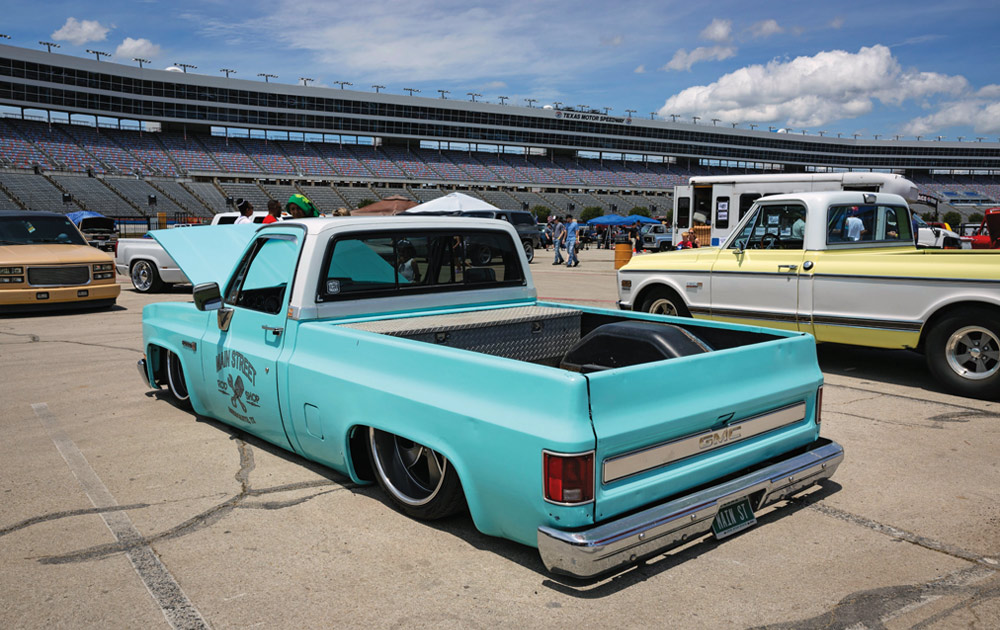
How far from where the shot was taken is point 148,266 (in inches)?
601

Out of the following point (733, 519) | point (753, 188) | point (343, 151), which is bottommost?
point (733, 519)

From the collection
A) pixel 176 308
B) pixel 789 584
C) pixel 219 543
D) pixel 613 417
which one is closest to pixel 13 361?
pixel 176 308

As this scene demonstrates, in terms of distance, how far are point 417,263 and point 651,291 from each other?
15.5 feet

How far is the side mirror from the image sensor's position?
4.77 m

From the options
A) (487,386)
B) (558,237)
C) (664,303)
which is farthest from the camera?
(558,237)

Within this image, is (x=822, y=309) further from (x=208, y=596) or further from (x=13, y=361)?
(x=13, y=361)

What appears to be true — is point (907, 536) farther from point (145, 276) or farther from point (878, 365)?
point (145, 276)

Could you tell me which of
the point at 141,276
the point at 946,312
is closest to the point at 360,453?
the point at 946,312

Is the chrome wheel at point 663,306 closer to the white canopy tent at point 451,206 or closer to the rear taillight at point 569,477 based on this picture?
the rear taillight at point 569,477

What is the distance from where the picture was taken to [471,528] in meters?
3.71

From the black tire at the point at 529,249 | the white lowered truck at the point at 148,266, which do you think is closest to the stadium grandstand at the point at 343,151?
the black tire at the point at 529,249

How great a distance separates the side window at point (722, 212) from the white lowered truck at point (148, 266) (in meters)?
10.2

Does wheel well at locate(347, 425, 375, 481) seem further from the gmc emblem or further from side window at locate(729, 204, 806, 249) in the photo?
side window at locate(729, 204, 806, 249)

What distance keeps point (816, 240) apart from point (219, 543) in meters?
6.42
